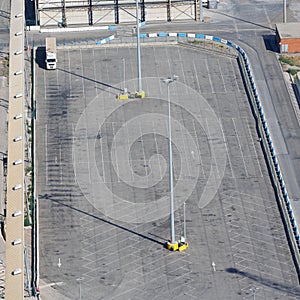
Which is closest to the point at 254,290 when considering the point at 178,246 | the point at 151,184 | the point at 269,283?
the point at 269,283

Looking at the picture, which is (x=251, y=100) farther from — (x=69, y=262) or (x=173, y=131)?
(x=69, y=262)

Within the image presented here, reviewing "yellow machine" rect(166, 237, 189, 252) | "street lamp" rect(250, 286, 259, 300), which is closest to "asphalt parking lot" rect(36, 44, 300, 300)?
"street lamp" rect(250, 286, 259, 300)

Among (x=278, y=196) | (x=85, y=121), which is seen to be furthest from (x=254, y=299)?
(x=85, y=121)

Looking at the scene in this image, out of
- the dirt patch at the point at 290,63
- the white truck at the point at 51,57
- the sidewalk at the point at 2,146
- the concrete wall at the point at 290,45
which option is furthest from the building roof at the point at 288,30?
the sidewalk at the point at 2,146

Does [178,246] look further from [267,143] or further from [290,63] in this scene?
[290,63]

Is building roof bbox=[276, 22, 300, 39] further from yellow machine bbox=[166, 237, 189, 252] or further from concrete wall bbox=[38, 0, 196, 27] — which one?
yellow machine bbox=[166, 237, 189, 252]
